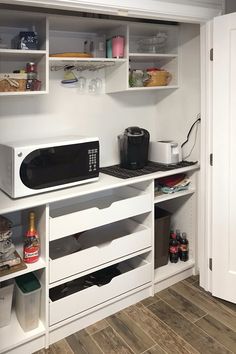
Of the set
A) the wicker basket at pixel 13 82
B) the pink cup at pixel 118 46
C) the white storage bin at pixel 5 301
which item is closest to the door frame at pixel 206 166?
the pink cup at pixel 118 46

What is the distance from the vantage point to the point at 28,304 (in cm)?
179

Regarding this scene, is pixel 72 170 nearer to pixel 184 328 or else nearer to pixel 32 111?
pixel 32 111

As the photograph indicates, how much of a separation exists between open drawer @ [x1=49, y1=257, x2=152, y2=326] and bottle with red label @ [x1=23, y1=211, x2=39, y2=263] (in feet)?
0.92

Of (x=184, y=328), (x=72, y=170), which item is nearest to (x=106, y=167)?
(x=72, y=170)

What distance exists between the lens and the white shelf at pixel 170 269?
2363 millimetres

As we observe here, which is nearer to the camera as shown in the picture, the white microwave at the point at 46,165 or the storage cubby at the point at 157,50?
the white microwave at the point at 46,165

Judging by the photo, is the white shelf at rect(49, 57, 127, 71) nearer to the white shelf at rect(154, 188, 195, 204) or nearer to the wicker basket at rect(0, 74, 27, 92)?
the wicker basket at rect(0, 74, 27, 92)

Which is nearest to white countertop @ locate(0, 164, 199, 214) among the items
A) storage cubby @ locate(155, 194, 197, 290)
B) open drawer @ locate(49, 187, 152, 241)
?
open drawer @ locate(49, 187, 152, 241)

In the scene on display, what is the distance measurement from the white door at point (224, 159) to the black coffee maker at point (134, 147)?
501 millimetres

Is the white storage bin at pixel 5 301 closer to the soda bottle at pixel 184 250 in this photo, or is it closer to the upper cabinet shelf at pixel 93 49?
the upper cabinet shelf at pixel 93 49

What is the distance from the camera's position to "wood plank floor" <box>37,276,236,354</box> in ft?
6.03

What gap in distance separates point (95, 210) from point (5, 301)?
0.70 meters

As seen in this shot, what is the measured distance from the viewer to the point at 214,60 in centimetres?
205

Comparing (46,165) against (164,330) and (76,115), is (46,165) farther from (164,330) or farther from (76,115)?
(164,330)
